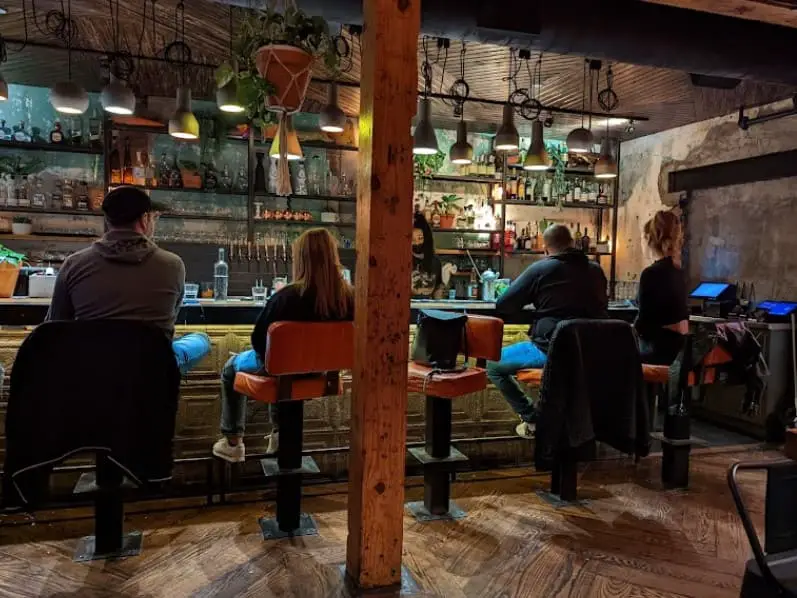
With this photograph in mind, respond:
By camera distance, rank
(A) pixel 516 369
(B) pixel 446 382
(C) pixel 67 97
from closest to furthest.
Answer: (B) pixel 446 382
(A) pixel 516 369
(C) pixel 67 97

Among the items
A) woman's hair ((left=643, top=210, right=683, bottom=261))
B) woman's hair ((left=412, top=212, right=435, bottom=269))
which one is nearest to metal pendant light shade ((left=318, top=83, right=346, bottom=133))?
woman's hair ((left=412, top=212, right=435, bottom=269))

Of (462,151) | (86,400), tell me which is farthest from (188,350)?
(462,151)

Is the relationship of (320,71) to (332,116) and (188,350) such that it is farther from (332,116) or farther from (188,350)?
(188,350)

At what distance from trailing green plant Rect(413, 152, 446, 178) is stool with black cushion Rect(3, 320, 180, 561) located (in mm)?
4371

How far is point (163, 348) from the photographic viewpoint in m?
2.29

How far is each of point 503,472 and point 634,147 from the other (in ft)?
16.6

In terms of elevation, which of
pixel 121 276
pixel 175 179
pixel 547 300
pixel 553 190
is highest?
pixel 553 190

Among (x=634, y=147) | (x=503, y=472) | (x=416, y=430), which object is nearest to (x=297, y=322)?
(x=416, y=430)

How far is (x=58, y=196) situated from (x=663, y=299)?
5.12 m

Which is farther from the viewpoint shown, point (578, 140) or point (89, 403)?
point (578, 140)

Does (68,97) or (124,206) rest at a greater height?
(68,97)

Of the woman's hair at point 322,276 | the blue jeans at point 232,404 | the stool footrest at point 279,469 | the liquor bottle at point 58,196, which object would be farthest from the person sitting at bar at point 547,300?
the liquor bottle at point 58,196

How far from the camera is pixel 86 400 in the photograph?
2.23m

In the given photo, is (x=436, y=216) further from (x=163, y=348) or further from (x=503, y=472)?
(x=163, y=348)
